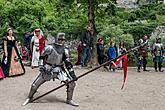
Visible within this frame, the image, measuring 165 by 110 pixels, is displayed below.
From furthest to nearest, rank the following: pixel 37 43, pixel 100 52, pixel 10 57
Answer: pixel 100 52, pixel 37 43, pixel 10 57

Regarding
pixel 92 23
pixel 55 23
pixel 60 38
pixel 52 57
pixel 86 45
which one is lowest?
pixel 52 57

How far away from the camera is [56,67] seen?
31.9 feet

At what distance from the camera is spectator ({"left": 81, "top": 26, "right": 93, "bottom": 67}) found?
16125mm

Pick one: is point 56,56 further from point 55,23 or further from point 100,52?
point 55,23

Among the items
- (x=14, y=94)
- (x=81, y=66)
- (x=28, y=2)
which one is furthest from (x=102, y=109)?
Answer: (x=28, y=2)

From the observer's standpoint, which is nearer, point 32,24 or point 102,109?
point 102,109

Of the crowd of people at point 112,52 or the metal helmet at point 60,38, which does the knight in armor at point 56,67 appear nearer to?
the metal helmet at point 60,38

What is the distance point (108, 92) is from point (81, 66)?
5.16m

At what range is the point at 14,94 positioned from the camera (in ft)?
35.5

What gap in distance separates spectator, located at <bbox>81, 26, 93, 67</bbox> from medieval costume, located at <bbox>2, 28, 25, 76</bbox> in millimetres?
3265

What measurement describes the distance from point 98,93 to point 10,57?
3.67 metres

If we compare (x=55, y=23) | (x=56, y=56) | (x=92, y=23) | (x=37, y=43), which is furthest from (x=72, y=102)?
(x=55, y=23)

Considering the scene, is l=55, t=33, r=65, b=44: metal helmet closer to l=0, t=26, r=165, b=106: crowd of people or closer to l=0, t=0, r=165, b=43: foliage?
l=0, t=26, r=165, b=106: crowd of people

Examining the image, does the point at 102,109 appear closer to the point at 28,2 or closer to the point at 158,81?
the point at 158,81
